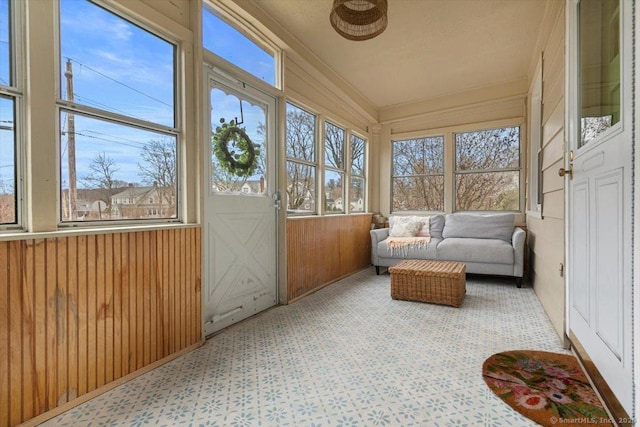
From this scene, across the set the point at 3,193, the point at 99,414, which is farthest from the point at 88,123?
the point at 99,414

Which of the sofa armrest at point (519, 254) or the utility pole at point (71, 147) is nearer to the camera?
the utility pole at point (71, 147)

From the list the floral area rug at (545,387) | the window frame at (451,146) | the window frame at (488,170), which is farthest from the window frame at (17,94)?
the window frame at (488,170)

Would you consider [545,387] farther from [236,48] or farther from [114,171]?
[236,48]

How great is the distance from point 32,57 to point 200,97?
3.06 ft

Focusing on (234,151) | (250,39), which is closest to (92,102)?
(234,151)

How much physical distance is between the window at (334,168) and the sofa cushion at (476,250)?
1.57m

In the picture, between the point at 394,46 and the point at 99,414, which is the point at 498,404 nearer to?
the point at 99,414

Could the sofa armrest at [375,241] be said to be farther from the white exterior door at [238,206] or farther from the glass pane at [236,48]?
the glass pane at [236,48]

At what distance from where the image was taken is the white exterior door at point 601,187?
50.6 inches

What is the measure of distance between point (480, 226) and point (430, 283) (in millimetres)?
1784

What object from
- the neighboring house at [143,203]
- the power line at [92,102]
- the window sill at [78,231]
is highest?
the power line at [92,102]

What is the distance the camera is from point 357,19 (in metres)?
2.29

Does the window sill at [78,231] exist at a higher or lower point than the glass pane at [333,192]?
lower

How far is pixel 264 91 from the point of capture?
2955 millimetres
